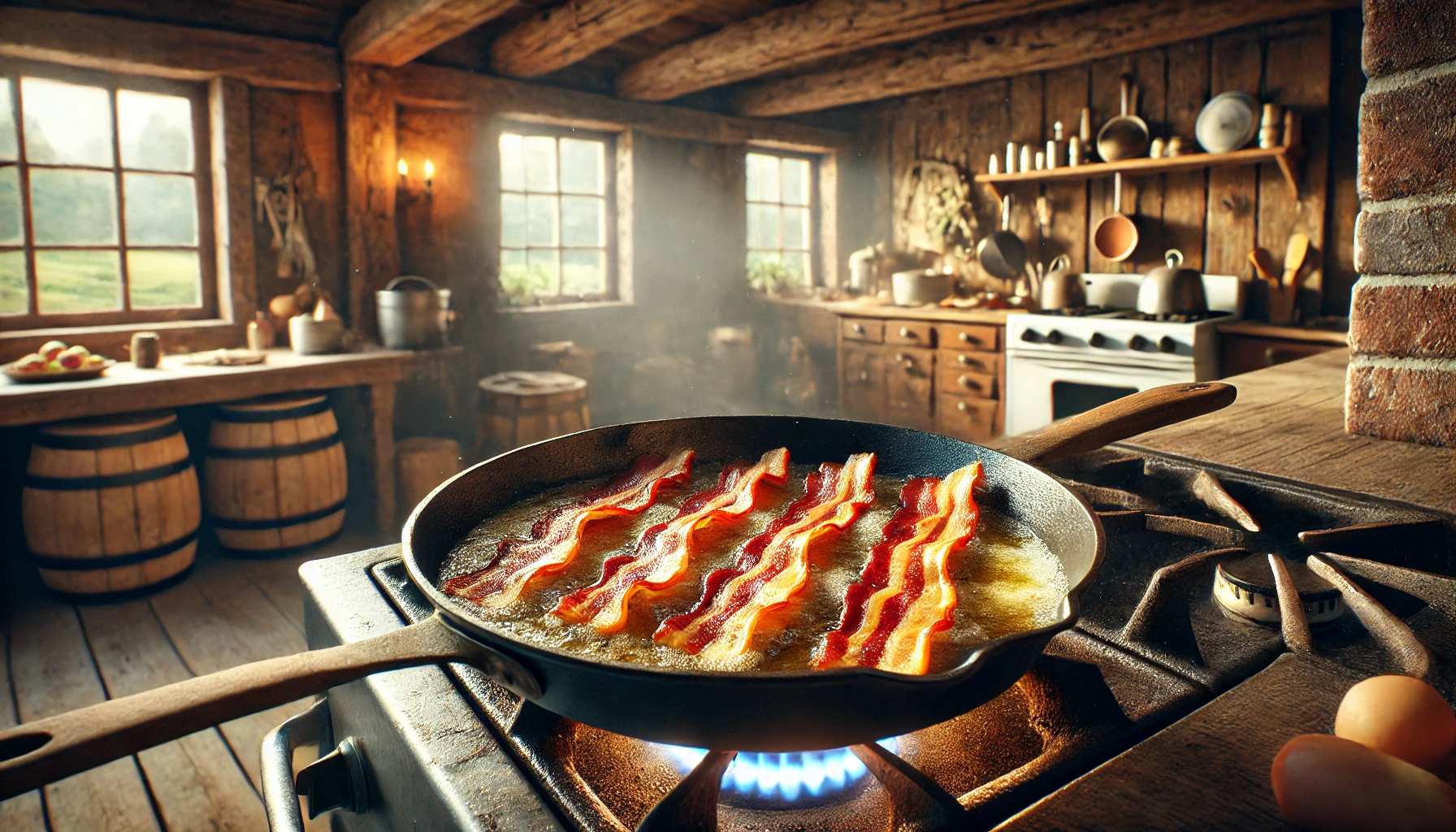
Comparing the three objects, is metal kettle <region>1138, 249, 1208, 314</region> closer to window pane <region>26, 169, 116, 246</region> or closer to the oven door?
the oven door

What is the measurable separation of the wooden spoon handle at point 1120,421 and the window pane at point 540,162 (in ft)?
16.9

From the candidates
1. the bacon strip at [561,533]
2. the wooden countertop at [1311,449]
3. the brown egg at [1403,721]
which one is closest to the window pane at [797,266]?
the wooden countertop at [1311,449]

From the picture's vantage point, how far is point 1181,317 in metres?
4.61

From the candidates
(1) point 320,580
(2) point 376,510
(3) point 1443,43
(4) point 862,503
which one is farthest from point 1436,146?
(2) point 376,510

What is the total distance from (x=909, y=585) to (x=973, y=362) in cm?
488

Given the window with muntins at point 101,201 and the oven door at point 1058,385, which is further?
the oven door at point 1058,385

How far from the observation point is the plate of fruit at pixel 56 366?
3.38 meters

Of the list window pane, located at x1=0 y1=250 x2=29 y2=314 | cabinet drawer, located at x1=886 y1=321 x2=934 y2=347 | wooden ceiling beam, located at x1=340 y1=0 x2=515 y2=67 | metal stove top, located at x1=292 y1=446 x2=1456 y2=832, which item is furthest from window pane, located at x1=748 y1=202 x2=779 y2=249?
metal stove top, located at x1=292 y1=446 x2=1456 y2=832

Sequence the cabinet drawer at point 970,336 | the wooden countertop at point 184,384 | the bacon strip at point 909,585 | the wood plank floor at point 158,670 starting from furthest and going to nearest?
the cabinet drawer at point 970,336 → the wooden countertop at point 184,384 → the wood plank floor at point 158,670 → the bacon strip at point 909,585

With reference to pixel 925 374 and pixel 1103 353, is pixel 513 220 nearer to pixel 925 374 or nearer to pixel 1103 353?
pixel 925 374

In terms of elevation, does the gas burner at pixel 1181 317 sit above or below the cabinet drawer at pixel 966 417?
above

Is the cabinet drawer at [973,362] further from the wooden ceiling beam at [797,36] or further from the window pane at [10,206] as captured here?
the window pane at [10,206]

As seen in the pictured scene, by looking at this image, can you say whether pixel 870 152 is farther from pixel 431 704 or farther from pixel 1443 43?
pixel 431 704

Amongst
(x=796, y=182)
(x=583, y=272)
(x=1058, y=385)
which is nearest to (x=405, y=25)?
(x=583, y=272)
